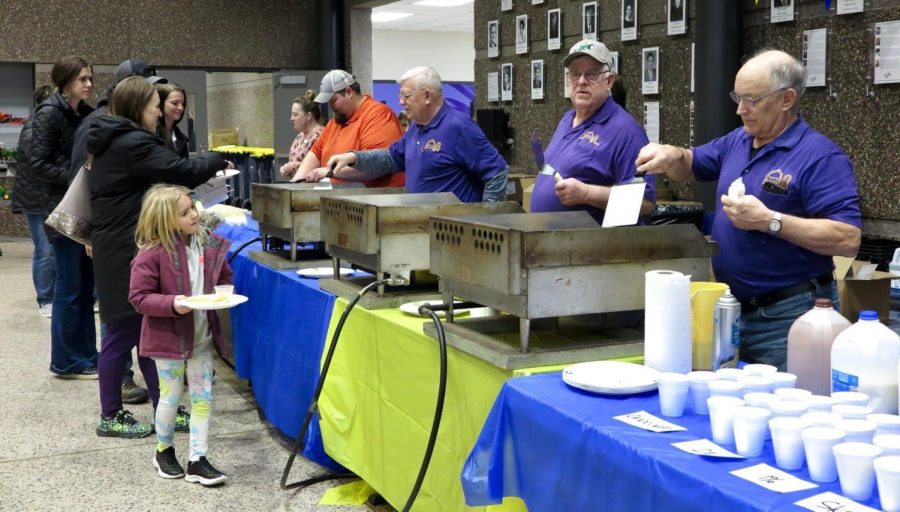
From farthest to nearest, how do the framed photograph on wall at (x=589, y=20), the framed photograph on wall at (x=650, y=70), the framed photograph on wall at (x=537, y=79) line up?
1. the framed photograph on wall at (x=537, y=79)
2. the framed photograph on wall at (x=589, y=20)
3. the framed photograph on wall at (x=650, y=70)

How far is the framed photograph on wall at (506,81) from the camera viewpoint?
7012mm

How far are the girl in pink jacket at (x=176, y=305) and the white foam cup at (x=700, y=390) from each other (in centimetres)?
187

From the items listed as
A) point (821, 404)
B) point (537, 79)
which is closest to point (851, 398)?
point (821, 404)

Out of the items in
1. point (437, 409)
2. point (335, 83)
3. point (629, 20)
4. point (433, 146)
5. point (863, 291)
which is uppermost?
point (629, 20)

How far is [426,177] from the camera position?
3830mm

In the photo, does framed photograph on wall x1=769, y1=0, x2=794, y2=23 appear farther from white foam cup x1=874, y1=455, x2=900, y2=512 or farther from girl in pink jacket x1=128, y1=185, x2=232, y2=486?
white foam cup x1=874, y1=455, x2=900, y2=512

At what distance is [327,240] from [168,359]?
67cm

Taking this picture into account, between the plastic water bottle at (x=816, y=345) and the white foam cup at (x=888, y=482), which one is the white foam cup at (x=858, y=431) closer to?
the white foam cup at (x=888, y=482)

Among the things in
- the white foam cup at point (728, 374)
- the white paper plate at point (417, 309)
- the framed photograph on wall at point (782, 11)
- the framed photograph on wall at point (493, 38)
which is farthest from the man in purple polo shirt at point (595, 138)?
the framed photograph on wall at point (493, 38)

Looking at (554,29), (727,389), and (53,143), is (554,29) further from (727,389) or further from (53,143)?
(727,389)

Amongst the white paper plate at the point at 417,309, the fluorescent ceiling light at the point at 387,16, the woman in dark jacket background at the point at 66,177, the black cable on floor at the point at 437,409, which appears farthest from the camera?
the fluorescent ceiling light at the point at 387,16

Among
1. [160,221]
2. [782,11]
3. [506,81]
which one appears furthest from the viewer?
[506,81]

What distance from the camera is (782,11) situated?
4.64m

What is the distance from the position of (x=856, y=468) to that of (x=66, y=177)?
14.2 feet
